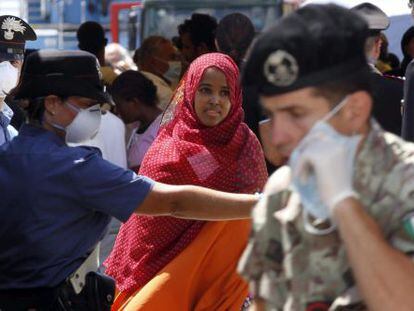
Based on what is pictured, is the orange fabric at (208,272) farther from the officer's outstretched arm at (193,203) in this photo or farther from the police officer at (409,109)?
the officer's outstretched arm at (193,203)

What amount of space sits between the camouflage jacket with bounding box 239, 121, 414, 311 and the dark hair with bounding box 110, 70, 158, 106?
17.8ft

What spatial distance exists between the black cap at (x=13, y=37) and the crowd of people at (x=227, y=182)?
1cm

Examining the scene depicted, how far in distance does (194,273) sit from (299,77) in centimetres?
269

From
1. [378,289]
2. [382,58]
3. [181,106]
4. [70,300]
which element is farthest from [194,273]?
[382,58]

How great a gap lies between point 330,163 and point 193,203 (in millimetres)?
1702

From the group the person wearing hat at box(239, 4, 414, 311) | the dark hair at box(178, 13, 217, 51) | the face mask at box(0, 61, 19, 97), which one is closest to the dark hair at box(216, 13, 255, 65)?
the dark hair at box(178, 13, 217, 51)

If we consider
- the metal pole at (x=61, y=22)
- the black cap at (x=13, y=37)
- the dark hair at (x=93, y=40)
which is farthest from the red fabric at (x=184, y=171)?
the metal pole at (x=61, y=22)

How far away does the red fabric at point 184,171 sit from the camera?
4.99 meters

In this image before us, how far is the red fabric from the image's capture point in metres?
4.99

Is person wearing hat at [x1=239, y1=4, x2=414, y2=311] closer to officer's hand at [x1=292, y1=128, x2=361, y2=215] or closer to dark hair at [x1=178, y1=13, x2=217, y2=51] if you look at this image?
officer's hand at [x1=292, y1=128, x2=361, y2=215]

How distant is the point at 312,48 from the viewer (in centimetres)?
226

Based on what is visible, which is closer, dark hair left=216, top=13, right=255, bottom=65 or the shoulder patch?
the shoulder patch

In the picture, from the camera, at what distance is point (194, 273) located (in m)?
4.89

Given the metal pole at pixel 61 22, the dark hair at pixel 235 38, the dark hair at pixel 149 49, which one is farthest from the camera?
the metal pole at pixel 61 22
